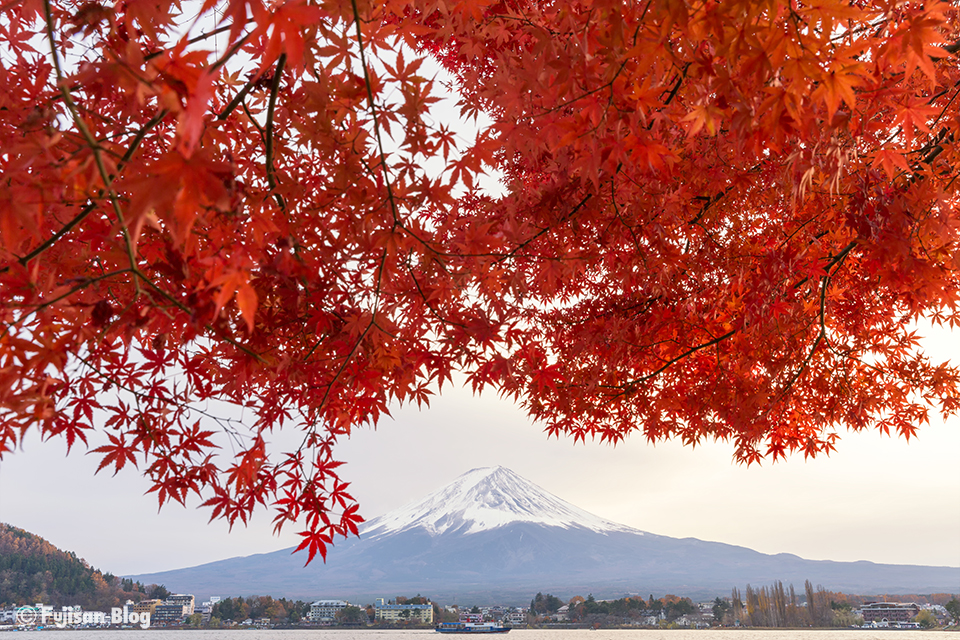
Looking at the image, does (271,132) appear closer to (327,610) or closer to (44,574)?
(327,610)

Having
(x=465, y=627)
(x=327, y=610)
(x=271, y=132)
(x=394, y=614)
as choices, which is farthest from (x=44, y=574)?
(x=271, y=132)

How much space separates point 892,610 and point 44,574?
3209 inches

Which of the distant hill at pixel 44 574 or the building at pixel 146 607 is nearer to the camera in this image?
the distant hill at pixel 44 574

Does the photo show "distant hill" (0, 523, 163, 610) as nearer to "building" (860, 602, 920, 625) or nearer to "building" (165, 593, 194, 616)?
"building" (165, 593, 194, 616)

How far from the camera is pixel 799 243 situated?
4.66m

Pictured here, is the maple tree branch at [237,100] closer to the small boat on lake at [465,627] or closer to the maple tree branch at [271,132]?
the maple tree branch at [271,132]

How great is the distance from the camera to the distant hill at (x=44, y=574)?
44688mm

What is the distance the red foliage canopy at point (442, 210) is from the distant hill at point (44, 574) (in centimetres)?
5281

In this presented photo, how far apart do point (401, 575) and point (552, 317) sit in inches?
3857

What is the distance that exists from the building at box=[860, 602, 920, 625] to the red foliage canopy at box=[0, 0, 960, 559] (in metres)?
50.0

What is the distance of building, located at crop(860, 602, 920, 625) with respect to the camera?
42403 millimetres

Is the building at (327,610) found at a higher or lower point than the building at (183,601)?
higher

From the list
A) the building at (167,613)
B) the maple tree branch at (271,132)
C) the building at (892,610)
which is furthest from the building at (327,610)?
the maple tree branch at (271,132)

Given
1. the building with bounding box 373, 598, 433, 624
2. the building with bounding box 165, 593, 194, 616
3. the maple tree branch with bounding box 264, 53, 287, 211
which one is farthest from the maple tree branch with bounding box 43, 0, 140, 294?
the building with bounding box 165, 593, 194, 616
